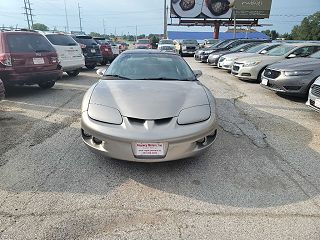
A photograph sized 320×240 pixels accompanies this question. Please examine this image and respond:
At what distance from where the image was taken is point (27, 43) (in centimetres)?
761

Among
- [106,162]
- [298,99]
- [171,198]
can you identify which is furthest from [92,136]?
[298,99]

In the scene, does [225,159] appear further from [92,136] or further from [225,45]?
[225,45]

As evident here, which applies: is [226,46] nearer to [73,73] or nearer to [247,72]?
[247,72]

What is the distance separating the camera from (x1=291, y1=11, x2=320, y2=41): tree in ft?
213

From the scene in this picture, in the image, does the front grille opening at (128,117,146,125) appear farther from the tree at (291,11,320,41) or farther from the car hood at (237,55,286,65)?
the tree at (291,11,320,41)

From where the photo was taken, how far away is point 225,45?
18.9 meters

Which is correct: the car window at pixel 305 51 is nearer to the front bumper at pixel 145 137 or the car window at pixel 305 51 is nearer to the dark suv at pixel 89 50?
the front bumper at pixel 145 137

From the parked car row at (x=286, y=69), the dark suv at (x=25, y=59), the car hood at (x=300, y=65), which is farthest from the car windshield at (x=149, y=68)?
the car hood at (x=300, y=65)

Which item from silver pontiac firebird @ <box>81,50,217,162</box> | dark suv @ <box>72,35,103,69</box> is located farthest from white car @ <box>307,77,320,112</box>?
dark suv @ <box>72,35,103,69</box>

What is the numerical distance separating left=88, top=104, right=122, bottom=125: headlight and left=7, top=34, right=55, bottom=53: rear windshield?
15.2ft

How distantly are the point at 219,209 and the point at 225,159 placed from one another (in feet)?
4.02

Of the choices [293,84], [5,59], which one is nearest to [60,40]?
[5,59]

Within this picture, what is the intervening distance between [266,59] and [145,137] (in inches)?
334

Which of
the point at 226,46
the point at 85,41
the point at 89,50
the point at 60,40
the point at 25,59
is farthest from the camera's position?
the point at 226,46
